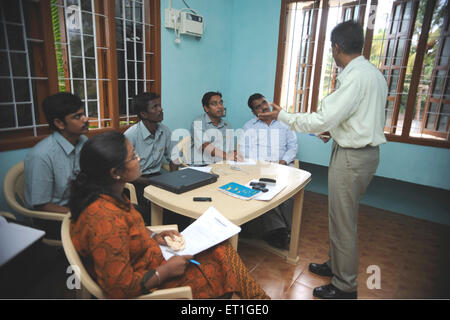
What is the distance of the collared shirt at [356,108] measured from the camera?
163cm

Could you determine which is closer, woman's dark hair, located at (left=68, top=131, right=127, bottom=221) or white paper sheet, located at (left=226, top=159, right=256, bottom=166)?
woman's dark hair, located at (left=68, top=131, right=127, bottom=221)

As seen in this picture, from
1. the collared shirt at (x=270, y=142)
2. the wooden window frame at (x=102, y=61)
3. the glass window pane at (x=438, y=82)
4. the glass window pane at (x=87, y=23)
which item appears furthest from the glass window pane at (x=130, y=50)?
the glass window pane at (x=438, y=82)

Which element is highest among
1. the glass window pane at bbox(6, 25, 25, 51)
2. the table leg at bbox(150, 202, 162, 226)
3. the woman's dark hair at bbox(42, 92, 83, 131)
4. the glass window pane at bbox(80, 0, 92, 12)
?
the glass window pane at bbox(80, 0, 92, 12)

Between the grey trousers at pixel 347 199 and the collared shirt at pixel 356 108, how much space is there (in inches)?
3.2

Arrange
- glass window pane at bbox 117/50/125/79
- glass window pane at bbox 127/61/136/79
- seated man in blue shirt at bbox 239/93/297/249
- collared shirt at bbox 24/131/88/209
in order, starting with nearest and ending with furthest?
1. collared shirt at bbox 24/131/88/209
2. glass window pane at bbox 117/50/125/79
3. glass window pane at bbox 127/61/136/79
4. seated man in blue shirt at bbox 239/93/297/249

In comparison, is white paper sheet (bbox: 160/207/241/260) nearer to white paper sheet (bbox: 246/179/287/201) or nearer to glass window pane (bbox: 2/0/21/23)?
white paper sheet (bbox: 246/179/287/201)

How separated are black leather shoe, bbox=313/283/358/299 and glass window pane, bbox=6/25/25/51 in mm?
2552

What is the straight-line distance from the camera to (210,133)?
9.75 ft

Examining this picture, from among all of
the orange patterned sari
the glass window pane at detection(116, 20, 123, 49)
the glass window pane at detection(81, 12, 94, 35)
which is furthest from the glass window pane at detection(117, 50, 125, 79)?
the orange patterned sari

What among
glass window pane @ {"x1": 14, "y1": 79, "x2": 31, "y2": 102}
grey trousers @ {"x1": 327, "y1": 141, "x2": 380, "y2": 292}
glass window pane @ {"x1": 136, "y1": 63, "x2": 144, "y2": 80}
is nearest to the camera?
grey trousers @ {"x1": 327, "y1": 141, "x2": 380, "y2": 292}

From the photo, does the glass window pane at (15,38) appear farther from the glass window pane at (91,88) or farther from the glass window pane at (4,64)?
the glass window pane at (91,88)

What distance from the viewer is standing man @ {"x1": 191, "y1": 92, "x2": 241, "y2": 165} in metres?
2.89

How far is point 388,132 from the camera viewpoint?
3.11 m

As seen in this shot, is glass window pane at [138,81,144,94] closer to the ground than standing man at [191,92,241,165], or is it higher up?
higher up
